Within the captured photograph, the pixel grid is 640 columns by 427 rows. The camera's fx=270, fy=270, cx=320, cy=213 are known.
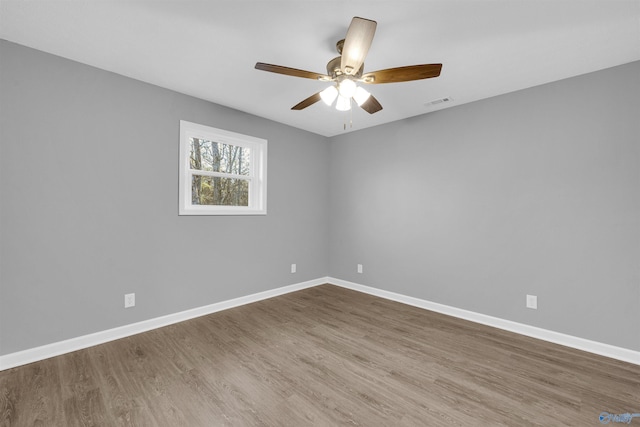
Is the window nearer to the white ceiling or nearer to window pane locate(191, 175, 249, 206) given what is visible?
window pane locate(191, 175, 249, 206)

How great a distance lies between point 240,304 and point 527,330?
327 cm

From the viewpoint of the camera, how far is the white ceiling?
175cm

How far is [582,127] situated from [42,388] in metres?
4.86

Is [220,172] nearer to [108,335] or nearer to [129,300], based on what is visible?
[129,300]

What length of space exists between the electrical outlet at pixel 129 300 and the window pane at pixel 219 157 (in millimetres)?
1514

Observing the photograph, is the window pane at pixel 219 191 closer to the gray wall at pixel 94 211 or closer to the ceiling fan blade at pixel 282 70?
the gray wall at pixel 94 211

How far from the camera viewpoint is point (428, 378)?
2.04 meters

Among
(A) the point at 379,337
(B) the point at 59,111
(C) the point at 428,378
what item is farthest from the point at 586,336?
(B) the point at 59,111

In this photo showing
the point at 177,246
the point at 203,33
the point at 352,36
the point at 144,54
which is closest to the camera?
the point at 352,36

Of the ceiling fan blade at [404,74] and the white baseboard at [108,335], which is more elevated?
the ceiling fan blade at [404,74]

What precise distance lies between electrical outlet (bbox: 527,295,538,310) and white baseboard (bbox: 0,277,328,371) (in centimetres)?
312

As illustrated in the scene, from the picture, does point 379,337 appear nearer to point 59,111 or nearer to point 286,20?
point 286,20

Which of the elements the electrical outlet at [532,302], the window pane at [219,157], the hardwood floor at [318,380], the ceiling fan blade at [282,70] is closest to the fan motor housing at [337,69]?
the ceiling fan blade at [282,70]

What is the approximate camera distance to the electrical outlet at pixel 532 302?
9.02 ft
